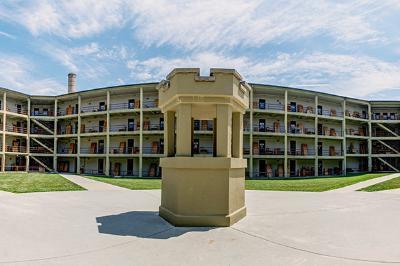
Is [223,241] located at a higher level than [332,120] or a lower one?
lower

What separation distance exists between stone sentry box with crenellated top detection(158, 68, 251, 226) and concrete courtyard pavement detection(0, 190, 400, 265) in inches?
17.9

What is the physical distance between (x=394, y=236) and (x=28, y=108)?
50165 mm

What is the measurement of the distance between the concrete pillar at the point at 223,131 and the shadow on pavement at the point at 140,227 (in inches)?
76.1

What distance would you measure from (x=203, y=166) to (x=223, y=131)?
109 cm

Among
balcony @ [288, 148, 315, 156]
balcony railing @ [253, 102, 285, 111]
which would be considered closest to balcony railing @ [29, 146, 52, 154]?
balcony railing @ [253, 102, 285, 111]

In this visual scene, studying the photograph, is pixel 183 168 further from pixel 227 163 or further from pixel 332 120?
pixel 332 120

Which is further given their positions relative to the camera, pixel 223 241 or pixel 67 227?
pixel 67 227

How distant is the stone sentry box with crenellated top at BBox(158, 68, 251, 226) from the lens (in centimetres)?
743

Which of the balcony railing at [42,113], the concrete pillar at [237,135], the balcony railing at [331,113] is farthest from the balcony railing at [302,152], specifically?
the balcony railing at [42,113]

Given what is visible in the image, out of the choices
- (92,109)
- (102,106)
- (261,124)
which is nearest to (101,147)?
(92,109)

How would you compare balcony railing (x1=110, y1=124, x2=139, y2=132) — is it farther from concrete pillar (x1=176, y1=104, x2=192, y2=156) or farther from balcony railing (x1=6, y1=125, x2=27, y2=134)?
concrete pillar (x1=176, y1=104, x2=192, y2=156)

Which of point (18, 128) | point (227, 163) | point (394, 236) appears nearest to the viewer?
point (394, 236)

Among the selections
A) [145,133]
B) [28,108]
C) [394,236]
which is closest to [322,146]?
[145,133]

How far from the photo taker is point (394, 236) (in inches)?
253
